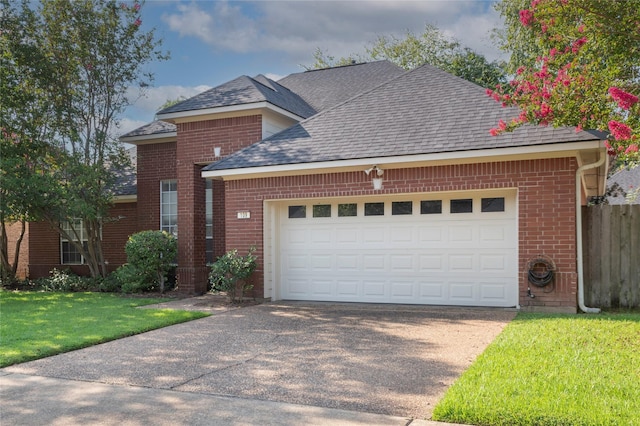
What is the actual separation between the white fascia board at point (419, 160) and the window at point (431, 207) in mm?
889

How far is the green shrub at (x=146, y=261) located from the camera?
1391 centimetres

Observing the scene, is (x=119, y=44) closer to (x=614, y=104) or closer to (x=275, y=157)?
(x=275, y=157)

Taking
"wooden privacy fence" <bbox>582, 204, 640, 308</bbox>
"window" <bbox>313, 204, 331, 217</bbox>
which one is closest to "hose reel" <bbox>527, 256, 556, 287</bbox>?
"wooden privacy fence" <bbox>582, 204, 640, 308</bbox>

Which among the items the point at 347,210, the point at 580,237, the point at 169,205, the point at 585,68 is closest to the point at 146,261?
the point at 169,205

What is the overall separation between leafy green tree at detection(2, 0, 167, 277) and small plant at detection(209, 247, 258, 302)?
5220 mm

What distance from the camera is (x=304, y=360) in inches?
254

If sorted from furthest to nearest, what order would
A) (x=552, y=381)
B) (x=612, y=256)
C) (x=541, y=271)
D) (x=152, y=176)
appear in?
(x=152, y=176), (x=612, y=256), (x=541, y=271), (x=552, y=381)

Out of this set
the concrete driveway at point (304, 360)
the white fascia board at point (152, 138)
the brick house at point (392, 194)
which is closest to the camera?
the concrete driveway at point (304, 360)

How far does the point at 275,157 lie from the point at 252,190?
969mm

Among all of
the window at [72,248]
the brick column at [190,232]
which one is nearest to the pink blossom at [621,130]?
the brick column at [190,232]

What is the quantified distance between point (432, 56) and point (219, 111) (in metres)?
22.4

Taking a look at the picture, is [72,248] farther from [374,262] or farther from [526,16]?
[526,16]

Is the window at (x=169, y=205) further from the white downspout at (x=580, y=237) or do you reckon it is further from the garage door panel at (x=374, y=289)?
the white downspout at (x=580, y=237)

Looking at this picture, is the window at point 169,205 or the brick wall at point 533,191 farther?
the window at point 169,205
